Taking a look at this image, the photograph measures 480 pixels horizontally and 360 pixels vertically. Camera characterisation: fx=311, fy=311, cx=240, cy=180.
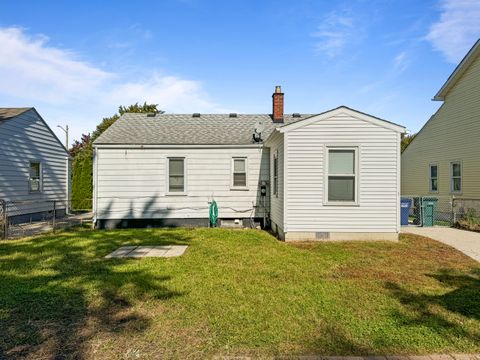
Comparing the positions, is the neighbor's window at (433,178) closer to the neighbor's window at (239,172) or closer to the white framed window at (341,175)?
the white framed window at (341,175)

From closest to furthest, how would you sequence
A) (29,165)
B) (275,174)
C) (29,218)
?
(275,174)
(29,218)
(29,165)

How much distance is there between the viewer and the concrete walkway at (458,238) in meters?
8.22

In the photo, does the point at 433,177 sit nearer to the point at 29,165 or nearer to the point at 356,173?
the point at 356,173

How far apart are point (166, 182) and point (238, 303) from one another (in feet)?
28.7

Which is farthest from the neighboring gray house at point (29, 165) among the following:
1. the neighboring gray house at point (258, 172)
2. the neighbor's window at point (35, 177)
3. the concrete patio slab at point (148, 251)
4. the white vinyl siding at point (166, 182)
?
the concrete patio slab at point (148, 251)

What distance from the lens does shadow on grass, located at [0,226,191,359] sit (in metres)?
3.36

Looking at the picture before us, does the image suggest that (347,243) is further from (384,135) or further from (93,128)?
(93,128)

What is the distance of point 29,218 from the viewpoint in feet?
44.8

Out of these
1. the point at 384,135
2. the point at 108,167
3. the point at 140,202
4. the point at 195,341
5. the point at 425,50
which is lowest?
the point at 195,341

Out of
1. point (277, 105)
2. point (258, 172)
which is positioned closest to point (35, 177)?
point (258, 172)

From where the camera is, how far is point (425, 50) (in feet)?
39.2

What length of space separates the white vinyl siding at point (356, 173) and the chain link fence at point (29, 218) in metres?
8.35

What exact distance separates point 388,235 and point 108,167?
10290mm

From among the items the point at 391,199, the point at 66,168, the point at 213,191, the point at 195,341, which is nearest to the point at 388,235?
the point at 391,199
